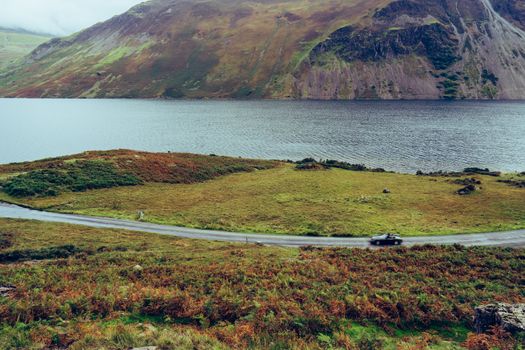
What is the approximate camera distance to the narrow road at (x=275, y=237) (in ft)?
146

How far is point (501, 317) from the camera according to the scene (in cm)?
2270

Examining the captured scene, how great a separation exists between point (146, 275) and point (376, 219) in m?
34.8

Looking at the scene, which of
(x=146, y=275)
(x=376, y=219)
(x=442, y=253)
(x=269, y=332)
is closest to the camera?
(x=269, y=332)

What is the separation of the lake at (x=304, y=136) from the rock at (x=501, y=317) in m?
76.8

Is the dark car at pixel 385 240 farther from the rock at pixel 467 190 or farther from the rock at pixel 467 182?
the rock at pixel 467 182

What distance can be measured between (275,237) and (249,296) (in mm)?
19969

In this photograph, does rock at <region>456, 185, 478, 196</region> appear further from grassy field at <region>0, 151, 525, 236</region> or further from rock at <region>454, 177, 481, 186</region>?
rock at <region>454, 177, 481, 186</region>

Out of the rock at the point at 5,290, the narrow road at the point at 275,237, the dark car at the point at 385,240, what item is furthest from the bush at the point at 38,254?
the dark car at the point at 385,240

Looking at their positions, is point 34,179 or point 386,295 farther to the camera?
point 34,179

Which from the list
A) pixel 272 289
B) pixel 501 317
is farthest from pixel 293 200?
pixel 501 317

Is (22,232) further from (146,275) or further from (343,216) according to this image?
(343,216)

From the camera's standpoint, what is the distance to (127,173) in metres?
76.3

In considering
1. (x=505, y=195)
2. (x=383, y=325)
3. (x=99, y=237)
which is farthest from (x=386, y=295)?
(x=505, y=195)

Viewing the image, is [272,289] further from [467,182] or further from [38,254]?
[467,182]
